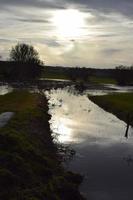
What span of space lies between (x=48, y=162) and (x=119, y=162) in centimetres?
567

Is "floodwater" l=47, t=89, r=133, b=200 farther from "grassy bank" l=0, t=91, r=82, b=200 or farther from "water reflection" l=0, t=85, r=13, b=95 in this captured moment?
"water reflection" l=0, t=85, r=13, b=95

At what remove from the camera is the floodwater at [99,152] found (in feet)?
70.0

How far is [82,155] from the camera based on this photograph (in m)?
28.7

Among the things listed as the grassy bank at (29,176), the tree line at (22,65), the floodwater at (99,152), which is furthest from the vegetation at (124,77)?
the grassy bank at (29,176)

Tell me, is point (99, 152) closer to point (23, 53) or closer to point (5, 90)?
point (5, 90)

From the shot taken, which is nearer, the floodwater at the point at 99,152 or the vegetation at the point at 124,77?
the floodwater at the point at 99,152

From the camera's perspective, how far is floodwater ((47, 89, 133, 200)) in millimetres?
21344

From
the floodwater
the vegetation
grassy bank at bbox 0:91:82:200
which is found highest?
grassy bank at bbox 0:91:82:200

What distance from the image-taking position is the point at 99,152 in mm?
29969

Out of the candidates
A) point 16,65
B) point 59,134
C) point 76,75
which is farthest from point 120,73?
point 59,134

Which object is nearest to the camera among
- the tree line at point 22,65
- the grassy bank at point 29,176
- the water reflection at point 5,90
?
the grassy bank at point 29,176

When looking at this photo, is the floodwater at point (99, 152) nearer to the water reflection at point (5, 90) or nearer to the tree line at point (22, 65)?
the water reflection at point (5, 90)

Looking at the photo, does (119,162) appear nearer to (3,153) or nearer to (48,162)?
(48,162)

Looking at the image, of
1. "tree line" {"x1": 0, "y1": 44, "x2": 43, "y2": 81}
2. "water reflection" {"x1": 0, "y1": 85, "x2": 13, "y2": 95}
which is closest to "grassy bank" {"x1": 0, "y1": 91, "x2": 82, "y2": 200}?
"water reflection" {"x1": 0, "y1": 85, "x2": 13, "y2": 95}
